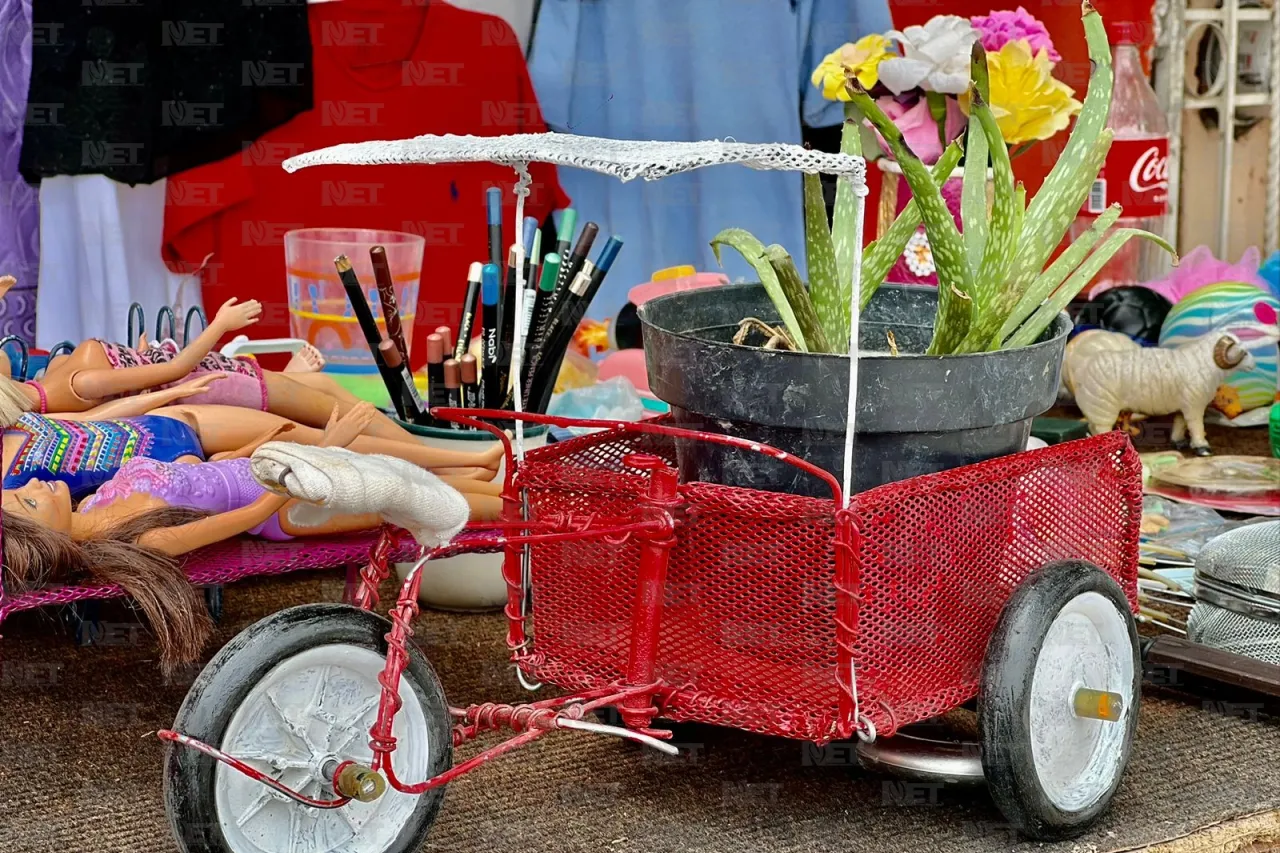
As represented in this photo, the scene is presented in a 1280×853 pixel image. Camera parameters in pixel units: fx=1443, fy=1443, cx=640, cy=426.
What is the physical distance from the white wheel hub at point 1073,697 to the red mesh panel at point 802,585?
59mm

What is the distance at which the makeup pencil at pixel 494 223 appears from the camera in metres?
1.71

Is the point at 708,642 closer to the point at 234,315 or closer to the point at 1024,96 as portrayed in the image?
the point at 234,315

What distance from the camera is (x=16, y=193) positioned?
2.13 metres

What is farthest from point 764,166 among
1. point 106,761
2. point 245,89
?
point 245,89

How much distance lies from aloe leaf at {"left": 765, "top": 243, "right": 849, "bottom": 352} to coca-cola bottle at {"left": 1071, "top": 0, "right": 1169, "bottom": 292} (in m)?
1.75

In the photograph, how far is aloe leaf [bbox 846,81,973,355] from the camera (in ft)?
4.00

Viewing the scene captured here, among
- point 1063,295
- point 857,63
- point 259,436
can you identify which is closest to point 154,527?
point 259,436

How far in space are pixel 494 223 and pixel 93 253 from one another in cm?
77

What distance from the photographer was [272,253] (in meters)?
2.35

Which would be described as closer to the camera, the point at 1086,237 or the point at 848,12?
the point at 1086,237

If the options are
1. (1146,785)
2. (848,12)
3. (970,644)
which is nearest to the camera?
(970,644)

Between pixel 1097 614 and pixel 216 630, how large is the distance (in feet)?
3.33

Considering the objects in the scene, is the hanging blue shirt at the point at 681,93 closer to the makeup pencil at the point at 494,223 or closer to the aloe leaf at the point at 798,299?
the makeup pencil at the point at 494,223

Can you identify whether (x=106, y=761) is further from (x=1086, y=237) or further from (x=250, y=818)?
(x=1086, y=237)
